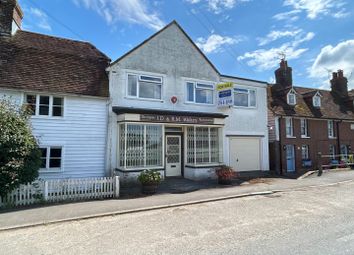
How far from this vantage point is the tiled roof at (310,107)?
74.5ft

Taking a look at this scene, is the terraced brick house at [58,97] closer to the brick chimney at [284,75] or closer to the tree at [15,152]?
the tree at [15,152]

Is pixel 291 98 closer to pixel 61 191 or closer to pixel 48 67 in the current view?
pixel 48 67

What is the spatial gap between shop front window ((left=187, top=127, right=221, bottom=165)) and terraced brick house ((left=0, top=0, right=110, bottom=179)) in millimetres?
5212

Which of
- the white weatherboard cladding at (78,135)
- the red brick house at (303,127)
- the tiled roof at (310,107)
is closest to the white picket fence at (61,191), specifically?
the white weatherboard cladding at (78,135)

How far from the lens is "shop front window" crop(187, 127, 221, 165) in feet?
56.4

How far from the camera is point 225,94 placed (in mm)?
18000

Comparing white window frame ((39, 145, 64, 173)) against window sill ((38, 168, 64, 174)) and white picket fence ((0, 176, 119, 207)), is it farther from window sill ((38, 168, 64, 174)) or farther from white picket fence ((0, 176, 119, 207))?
white picket fence ((0, 176, 119, 207))

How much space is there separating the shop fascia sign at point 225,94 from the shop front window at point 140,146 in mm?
4756

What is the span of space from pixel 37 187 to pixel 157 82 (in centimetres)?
883

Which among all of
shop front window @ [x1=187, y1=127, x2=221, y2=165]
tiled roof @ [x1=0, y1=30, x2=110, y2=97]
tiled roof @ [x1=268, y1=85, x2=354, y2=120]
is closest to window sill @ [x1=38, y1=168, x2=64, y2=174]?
tiled roof @ [x1=0, y1=30, x2=110, y2=97]

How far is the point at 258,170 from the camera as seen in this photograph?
20.0 metres

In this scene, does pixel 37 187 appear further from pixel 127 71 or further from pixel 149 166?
pixel 127 71

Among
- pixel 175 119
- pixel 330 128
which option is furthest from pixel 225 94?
pixel 330 128

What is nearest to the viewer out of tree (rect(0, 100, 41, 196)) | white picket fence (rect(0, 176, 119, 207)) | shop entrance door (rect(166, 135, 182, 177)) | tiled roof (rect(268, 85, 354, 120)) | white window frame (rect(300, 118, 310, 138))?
tree (rect(0, 100, 41, 196))
